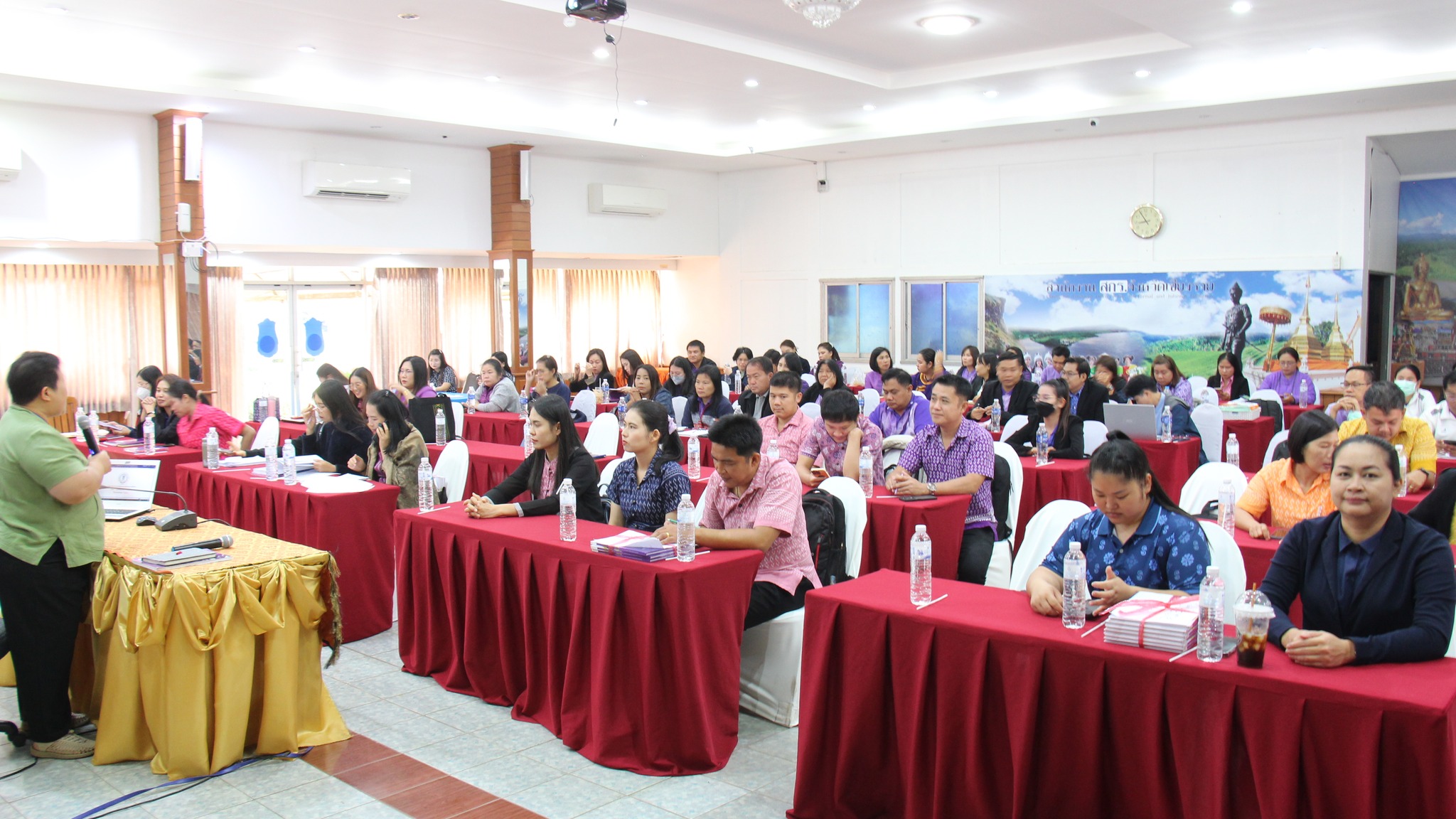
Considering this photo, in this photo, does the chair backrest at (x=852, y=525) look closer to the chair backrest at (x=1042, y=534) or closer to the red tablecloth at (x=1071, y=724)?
the chair backrest at (x=1042, y=534)

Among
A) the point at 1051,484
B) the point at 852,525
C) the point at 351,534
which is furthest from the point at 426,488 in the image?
the point at 1051,484

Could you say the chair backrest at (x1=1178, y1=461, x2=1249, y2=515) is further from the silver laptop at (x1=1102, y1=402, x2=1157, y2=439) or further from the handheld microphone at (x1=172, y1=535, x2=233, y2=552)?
the handheld microphone at (x1=172, y1=535, x2=233, y2=552)

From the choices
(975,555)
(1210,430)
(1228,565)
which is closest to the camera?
(1228,565)

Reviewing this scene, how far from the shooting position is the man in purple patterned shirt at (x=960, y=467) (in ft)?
17.9

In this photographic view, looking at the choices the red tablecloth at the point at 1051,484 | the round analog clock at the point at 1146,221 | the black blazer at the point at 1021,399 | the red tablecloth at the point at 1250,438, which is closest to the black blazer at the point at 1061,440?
the red tablecloth at the point at 1051,484

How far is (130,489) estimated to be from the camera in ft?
16.1

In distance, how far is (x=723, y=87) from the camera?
1091cm

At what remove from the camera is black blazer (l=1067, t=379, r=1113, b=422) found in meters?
8.27

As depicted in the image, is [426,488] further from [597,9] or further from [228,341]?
[228,341]

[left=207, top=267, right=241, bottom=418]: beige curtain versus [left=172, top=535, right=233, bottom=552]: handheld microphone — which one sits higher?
[left=207, top=267, right=241, bottom=418]: beige curtain

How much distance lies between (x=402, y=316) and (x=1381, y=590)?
12.6 meters

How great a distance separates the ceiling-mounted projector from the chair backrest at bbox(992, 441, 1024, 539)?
143 inches

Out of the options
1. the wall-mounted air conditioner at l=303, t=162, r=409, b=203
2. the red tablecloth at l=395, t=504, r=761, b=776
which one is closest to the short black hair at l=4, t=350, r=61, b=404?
the red tablecloth at l=395, t=504, r=761, b=776

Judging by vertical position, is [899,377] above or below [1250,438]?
above
